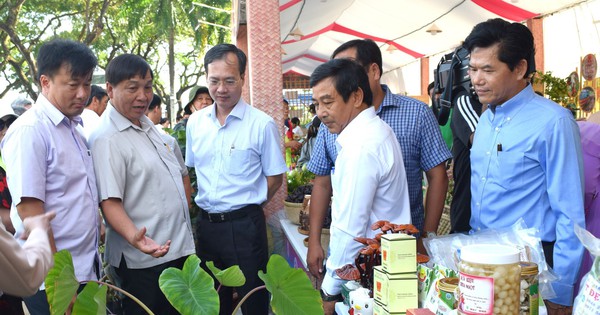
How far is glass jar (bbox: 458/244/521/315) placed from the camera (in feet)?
3.77

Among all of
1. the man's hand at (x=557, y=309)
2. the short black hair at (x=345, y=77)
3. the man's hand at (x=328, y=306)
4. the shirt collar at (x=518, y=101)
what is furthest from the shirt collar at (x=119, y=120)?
the man's hand at (x=557, y=309)

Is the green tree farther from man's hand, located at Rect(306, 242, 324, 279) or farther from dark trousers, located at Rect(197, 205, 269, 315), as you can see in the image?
man's hand, located at Rect(306, 242, 324, 279)

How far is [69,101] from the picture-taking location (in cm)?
242

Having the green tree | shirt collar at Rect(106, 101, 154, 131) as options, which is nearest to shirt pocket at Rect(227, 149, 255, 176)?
shirt collar at Rect(106, 101, 154, 131)

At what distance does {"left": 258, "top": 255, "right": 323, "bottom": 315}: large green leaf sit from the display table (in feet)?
3.84

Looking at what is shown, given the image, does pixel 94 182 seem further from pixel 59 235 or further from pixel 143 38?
pixel 143 38

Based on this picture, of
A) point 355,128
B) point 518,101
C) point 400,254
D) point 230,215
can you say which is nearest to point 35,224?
point 400,254

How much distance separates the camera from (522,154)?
6.56 ft

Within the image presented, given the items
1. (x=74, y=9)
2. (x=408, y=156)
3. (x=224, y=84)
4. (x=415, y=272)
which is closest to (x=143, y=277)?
(x=224, y=84)

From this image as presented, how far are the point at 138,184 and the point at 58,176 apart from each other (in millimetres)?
406

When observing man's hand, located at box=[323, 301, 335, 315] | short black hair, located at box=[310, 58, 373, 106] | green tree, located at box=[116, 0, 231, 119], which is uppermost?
green tree, located at box=[116, 0, 231, 119]

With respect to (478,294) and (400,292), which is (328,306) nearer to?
(400,292)

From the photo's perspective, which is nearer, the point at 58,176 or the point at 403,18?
the point at 58,176

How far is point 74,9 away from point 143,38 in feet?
16.2
